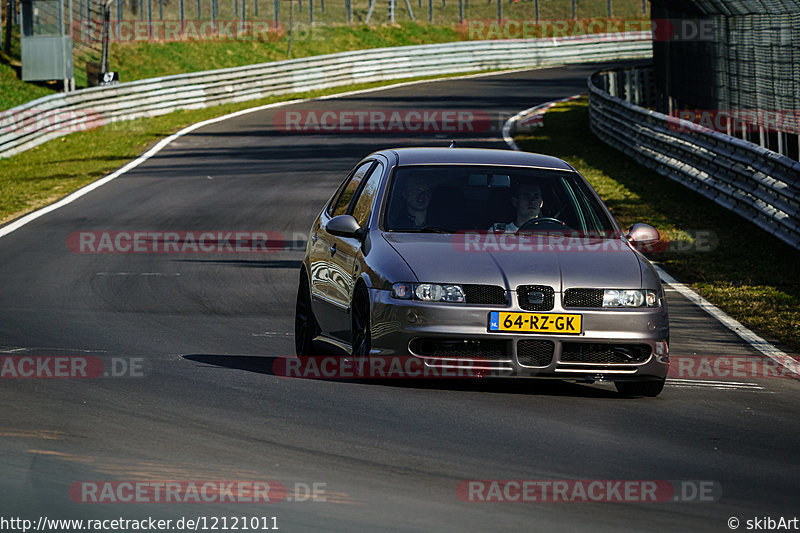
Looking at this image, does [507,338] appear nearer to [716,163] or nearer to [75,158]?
[716,163]

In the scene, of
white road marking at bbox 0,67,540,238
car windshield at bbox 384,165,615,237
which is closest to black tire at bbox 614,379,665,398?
car windshield at bbox 384,165,615,237

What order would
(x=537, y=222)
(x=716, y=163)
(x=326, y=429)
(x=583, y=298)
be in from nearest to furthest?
1. (x=326, y=429)
2. (x=583, y=298)
3. (x=537, y=222)
4. (x=716, y=163)

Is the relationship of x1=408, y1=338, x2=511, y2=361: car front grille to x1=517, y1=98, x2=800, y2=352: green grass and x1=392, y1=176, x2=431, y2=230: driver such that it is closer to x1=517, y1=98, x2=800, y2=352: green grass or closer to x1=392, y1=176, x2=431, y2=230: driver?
x1=392, y1=176, x2=431, y2=230: driver

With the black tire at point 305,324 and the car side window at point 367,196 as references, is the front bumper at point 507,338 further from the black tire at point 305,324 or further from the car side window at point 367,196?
the black tire at point 305,324

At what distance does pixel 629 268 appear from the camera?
27.8 feet

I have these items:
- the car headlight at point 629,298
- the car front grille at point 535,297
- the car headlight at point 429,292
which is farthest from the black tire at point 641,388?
the car headlight at point 429,292

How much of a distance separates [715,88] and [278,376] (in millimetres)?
16050

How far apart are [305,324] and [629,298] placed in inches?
98.8

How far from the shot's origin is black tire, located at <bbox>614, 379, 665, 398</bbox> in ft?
28.1

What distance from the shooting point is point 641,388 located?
8.66m

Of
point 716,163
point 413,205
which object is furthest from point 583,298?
point 716,163

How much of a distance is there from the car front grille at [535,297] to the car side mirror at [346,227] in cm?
132

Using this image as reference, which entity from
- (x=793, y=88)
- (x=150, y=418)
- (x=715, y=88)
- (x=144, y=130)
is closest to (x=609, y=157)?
(x=715, y=88)

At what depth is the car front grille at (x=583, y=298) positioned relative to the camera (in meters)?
8.17
